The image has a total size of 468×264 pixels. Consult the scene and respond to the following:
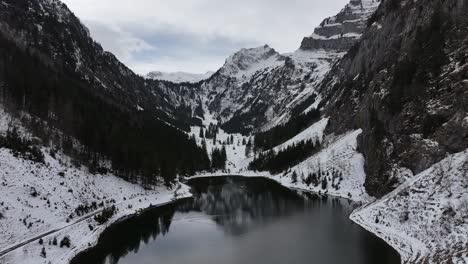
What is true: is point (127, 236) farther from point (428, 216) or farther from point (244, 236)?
point (428, 216)

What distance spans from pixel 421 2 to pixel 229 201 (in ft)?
257

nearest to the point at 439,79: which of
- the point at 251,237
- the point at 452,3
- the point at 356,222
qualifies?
the point at 452,3

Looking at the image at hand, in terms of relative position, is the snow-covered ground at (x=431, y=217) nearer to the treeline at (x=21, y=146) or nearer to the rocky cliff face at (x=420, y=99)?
the rocky cliff face at (x=420, y=99)

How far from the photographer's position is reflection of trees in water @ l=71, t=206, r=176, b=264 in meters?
47.6

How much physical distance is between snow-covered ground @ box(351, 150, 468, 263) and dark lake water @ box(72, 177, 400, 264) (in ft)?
8.05

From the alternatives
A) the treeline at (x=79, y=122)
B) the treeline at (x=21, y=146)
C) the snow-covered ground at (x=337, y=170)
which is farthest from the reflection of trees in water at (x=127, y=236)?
the snow-covered ground at (x=337, y=170)

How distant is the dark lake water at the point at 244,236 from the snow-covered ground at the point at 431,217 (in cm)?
245

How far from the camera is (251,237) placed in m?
59.6

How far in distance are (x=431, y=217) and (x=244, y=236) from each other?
91.1 feet

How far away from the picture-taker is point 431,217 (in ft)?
145

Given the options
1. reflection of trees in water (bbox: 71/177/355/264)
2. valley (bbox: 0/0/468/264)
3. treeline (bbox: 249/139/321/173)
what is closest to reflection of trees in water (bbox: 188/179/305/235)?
reflection of trees in water (bbox: 71/177/355/264)

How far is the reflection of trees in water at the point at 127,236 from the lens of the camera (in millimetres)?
47625

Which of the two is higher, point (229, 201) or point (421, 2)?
point (421, 2)

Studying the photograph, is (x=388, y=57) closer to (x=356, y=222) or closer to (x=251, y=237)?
(x=356, y=222)
